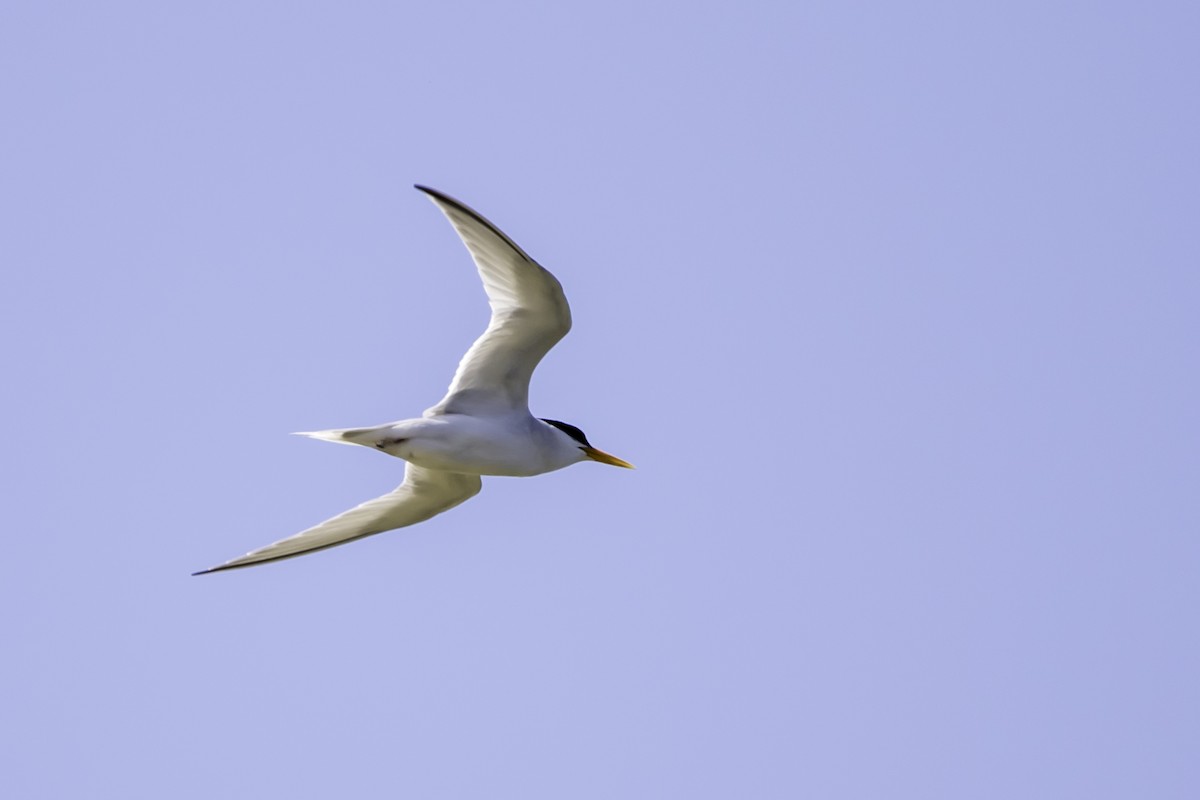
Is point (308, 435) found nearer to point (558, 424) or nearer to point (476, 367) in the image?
point (476, 367)

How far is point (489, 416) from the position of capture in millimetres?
12250

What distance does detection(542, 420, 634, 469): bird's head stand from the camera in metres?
13.0

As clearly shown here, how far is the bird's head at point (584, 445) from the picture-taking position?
12984mm

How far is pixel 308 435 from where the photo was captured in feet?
38.3

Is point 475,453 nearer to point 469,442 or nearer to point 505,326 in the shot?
point 469,442

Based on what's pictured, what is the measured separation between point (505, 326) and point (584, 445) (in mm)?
1446

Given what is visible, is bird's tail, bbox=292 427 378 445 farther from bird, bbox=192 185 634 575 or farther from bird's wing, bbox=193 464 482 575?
bird's wing, bbox=193 464 482 575

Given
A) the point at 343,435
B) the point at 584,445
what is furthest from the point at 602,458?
the point at 343,435

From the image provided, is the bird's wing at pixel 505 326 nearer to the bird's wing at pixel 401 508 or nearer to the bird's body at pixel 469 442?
the bird's body at pixel 469 442

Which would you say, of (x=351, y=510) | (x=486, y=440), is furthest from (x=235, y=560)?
(x=486, y=440)

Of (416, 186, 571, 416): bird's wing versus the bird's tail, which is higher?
(416, 186, 571, 416): bird's wing

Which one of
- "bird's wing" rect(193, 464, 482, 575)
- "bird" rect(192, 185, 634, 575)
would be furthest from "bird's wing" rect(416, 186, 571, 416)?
"bird's wing" rect(193, 464, 482, 575)

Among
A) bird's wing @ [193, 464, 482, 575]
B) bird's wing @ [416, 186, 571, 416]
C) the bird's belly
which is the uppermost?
bird's wing @ [416, 186, 571, 416]

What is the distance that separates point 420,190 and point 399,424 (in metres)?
1.74
